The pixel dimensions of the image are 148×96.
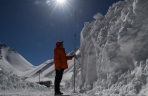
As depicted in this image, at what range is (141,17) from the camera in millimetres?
4613

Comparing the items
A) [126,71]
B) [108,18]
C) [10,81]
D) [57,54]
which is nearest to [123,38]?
[126,71]

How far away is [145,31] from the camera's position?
14.3ft

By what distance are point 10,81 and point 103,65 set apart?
5331 mm

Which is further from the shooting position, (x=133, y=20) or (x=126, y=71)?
(x=133, y=20)

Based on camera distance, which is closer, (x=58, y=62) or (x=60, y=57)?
(x=58, y=62)

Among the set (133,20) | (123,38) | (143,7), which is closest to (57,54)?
(123,38)

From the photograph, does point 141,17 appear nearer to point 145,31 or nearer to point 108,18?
point 145,31

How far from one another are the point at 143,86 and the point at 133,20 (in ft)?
7.22

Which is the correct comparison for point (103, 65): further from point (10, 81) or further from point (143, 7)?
point (10, 81)

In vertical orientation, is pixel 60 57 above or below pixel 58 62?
above

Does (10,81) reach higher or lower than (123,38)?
lower

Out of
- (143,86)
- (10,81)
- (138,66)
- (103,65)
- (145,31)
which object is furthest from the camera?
(10,81)

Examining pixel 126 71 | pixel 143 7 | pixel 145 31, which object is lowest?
pixel 126 71

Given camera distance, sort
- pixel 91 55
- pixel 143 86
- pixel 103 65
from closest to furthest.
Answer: pixel 143 86 < pixel 103 65 < pixel 91 55
